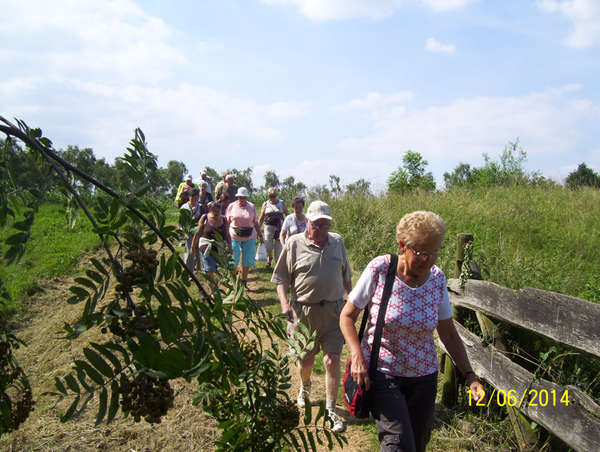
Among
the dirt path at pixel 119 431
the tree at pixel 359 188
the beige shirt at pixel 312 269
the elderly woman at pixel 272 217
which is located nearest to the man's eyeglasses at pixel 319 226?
the beige shirt at pixel 312 269

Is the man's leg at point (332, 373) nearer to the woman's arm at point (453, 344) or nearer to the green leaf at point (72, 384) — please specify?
the woman's arm at point (453, 344)

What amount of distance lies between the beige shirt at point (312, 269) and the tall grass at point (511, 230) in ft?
6.29

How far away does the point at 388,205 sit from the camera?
11.4 meters

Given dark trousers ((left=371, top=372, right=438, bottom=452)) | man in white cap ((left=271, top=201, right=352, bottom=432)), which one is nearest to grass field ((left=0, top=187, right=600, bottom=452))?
man in white cap ((left=271, top=201, right=352, bottom=432))

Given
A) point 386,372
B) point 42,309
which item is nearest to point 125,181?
point 386,372

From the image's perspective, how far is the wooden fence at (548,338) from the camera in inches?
105

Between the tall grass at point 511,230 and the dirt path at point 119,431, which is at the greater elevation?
the tall grass at point 511,230

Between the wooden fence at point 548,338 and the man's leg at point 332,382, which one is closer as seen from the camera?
the wooden fence at point 548,338

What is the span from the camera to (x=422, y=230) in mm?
2467

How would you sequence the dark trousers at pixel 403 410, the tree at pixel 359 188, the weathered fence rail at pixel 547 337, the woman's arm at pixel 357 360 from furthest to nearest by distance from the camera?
the tree at pixel 359 188, the weathered fence rail at pixel 547 337, the woman's arm at pixel 357 360, the dark trousers at pixel 403 410

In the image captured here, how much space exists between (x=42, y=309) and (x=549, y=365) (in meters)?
8.95

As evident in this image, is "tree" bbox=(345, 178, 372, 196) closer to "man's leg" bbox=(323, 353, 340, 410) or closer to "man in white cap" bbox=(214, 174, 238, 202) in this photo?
"man in white cap" bbox=(214, 174, 238, 202)

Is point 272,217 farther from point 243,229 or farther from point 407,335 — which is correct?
point 407,335

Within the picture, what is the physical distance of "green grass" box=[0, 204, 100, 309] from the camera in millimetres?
8992
